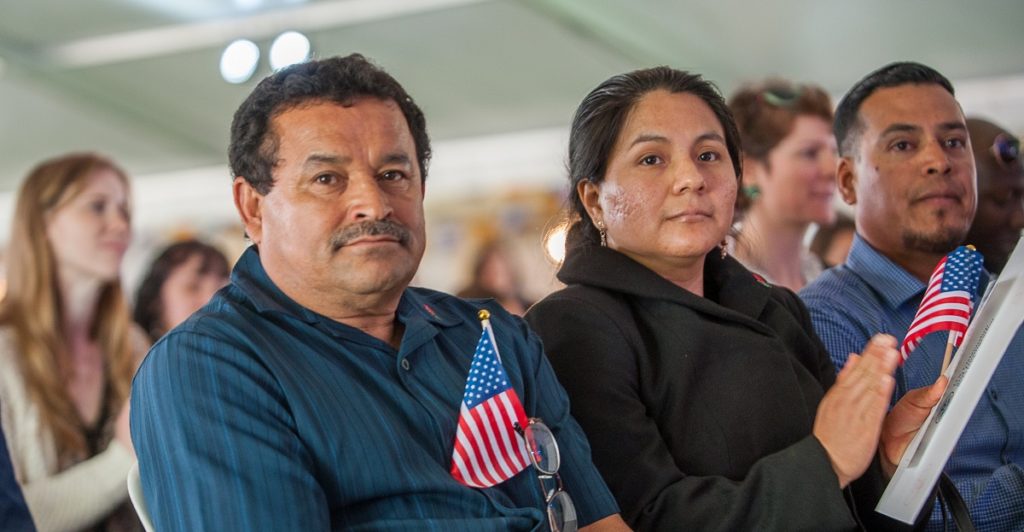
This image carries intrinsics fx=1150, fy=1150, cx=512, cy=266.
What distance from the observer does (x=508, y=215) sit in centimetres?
666

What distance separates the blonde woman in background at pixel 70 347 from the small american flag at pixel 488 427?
1.59 metres

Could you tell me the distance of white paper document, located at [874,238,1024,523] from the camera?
1644 millimetres

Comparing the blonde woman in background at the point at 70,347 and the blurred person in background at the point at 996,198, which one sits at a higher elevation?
the blurred person in background at the point at 996,198

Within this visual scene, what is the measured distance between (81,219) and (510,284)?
2.99 m

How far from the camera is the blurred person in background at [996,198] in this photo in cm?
293

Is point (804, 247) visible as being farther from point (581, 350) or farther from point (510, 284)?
point (510, 284)

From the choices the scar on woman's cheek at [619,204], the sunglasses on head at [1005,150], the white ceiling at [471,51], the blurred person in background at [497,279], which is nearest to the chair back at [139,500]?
the scar on woman's cheek at [619,204]

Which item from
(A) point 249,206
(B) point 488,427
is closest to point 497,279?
(A) point 249,206

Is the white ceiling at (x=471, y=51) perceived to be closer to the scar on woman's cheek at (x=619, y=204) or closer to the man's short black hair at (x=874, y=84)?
the man's short black hair at (x=874, y=84)

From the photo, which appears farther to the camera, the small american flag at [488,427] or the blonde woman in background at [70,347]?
the blonde woman in background at [70,347]

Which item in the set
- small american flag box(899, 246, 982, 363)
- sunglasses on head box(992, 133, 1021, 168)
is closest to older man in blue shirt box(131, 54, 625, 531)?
small american flag box(899, 246, 982, 363)

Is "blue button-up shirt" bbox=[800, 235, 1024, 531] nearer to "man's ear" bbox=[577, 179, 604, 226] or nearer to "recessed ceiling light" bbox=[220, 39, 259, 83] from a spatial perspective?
"man's ear" bbox=[577, 179, 604, 226]

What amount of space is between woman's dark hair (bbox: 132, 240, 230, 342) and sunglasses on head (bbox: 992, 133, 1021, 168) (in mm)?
2596

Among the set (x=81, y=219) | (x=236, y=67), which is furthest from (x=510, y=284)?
(x=81, y=219)
